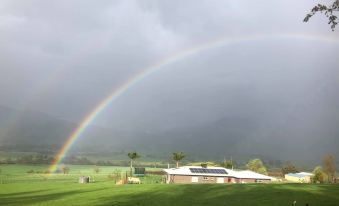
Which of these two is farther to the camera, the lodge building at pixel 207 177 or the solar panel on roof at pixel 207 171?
the solar panel on roof at pixel 207 171

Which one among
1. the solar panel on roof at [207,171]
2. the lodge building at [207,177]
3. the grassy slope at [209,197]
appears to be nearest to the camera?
the grassy slope at [209,197]

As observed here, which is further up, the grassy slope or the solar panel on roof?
the solar panel on roof

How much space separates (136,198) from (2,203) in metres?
21.5

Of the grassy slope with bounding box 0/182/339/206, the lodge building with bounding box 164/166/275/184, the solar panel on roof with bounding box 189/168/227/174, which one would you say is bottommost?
the grassy slope with bounding box 0/182/339/206

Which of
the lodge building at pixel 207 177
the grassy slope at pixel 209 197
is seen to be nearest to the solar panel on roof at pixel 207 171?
the lodge building at pixel 207 177

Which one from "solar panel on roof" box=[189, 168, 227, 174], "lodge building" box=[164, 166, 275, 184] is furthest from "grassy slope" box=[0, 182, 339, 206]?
"solar panel on roof" box=[189, 168, 227, 174]

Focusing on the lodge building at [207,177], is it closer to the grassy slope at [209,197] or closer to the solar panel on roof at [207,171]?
the solar panel on roof at [207,171]

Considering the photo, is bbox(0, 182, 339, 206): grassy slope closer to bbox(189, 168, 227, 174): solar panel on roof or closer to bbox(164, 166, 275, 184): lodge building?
bbox(164, 166, 275, 184): lodge building

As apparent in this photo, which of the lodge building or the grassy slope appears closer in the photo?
the grassy slope

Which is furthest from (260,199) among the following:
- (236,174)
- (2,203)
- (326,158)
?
(326,158)

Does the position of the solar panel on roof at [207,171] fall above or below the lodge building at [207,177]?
above

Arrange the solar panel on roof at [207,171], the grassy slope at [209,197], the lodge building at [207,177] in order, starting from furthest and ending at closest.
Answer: the solar panel on roof at [207,171] < the lodge building at [207,177] < the grassy slope at [209,197]

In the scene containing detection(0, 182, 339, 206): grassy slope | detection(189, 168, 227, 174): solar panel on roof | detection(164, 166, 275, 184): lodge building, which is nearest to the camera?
detection(0, 182, 339, 206): grassy slope

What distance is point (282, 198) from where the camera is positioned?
5362cm
